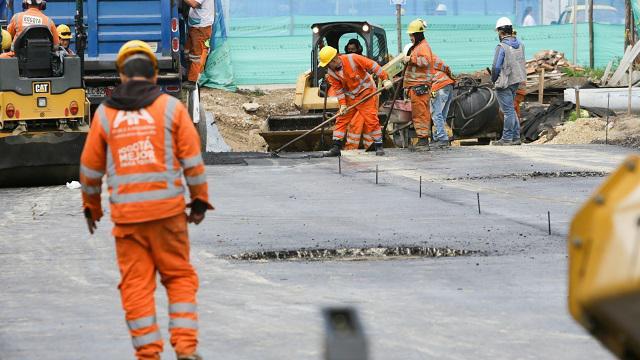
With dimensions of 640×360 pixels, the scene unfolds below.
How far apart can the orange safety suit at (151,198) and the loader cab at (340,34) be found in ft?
58.5

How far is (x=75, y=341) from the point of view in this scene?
7.56 m

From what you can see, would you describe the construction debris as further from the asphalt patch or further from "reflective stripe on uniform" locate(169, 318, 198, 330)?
"reflective stripe on uniform" locate(169, 318, 198, 330)

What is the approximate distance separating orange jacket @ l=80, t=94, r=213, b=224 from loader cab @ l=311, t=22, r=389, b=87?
17.8 meters

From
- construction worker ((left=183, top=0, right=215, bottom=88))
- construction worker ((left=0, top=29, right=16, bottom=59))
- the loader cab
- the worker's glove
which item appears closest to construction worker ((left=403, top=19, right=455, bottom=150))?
construction worker ((left=183, top=0, right=215, bottom=88))

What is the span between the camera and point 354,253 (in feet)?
35.3

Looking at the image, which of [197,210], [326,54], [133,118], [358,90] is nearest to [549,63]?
[358,90]

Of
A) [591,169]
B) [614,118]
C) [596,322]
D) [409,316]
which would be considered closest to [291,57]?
[614,118]

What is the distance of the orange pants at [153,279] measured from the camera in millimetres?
6598

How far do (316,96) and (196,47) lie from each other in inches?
149

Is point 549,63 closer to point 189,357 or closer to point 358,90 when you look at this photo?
point 358,90

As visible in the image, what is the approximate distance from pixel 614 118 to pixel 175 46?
843cm

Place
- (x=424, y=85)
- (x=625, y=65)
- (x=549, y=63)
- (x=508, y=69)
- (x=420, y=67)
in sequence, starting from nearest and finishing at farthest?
(x=420, y=67)
(x=424, y=85)
(x=508, y=69)
(x=625, y=65)
(x=549, y=63)

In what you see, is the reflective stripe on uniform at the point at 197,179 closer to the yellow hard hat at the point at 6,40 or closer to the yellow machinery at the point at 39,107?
the yellow machinery at the point at 39,107

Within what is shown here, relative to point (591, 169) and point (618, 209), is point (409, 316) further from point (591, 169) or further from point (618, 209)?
point (591, 169)
